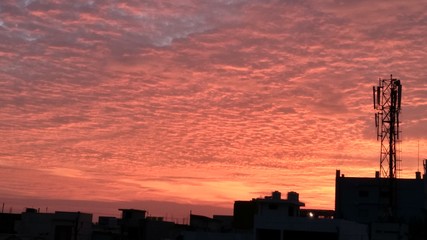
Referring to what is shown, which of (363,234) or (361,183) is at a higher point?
(361,183)

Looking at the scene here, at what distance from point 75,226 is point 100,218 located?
23.2 m

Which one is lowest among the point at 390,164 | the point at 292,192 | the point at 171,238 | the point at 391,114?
the point at 171,238

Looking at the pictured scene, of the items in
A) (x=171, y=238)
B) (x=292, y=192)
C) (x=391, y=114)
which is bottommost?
(x=171, y=238)

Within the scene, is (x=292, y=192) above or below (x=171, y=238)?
above

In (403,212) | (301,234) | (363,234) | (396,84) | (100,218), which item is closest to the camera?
(301,234)

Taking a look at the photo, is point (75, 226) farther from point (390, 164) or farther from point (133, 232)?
point (390, 164)

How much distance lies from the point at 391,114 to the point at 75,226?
50.9 meters

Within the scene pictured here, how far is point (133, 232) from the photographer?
98.5 m

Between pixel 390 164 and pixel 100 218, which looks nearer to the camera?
pixel 390 164

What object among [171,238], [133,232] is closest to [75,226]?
[133,232]

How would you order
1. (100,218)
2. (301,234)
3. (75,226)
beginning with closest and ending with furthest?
(301,234), (75,226), (100,218)

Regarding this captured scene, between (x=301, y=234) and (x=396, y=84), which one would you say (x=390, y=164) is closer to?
(x=396, y=84)

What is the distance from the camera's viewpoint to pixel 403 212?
10288cm

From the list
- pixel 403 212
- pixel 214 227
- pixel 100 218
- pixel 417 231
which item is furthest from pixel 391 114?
pixel 100 218
